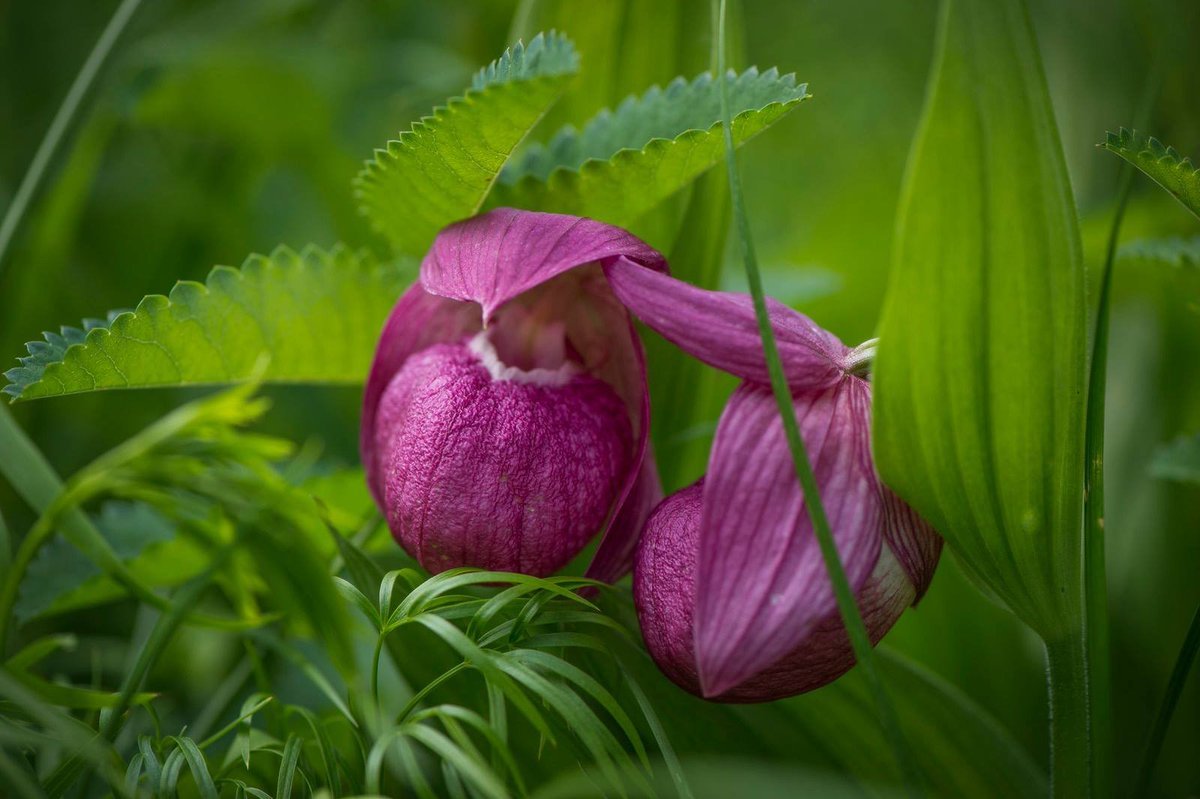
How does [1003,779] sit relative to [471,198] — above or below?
below

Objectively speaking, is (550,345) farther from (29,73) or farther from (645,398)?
(29,73)

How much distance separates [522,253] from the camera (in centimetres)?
39

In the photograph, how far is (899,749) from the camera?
1.05 ft

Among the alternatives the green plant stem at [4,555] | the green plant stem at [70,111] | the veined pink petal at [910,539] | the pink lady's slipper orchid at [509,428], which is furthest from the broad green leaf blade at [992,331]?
the green plant stem at [70,111]

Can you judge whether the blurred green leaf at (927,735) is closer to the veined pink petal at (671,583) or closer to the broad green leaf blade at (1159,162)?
the veined pink petal at (671,583)

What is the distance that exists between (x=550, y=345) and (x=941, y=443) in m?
0.20

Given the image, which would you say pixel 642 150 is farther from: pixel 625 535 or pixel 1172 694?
pixel 1172 694

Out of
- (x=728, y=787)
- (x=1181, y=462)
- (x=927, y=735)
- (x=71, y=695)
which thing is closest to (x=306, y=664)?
(x=71, y=695)

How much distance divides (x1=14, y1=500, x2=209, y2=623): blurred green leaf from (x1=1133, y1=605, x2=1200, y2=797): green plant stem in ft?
1.45

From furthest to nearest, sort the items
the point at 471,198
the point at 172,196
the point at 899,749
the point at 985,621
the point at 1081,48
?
1. the point at 1081,48
2. the point at 172,196
3. the point at 985,621
4. the point at 471,198
5. the point at 899,749

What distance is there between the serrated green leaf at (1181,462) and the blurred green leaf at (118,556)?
0.48 meters

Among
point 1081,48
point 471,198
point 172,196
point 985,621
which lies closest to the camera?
point 471,198

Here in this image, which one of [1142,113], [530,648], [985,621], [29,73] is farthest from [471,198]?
[29,73]

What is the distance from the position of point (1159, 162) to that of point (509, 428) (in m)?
0.27
